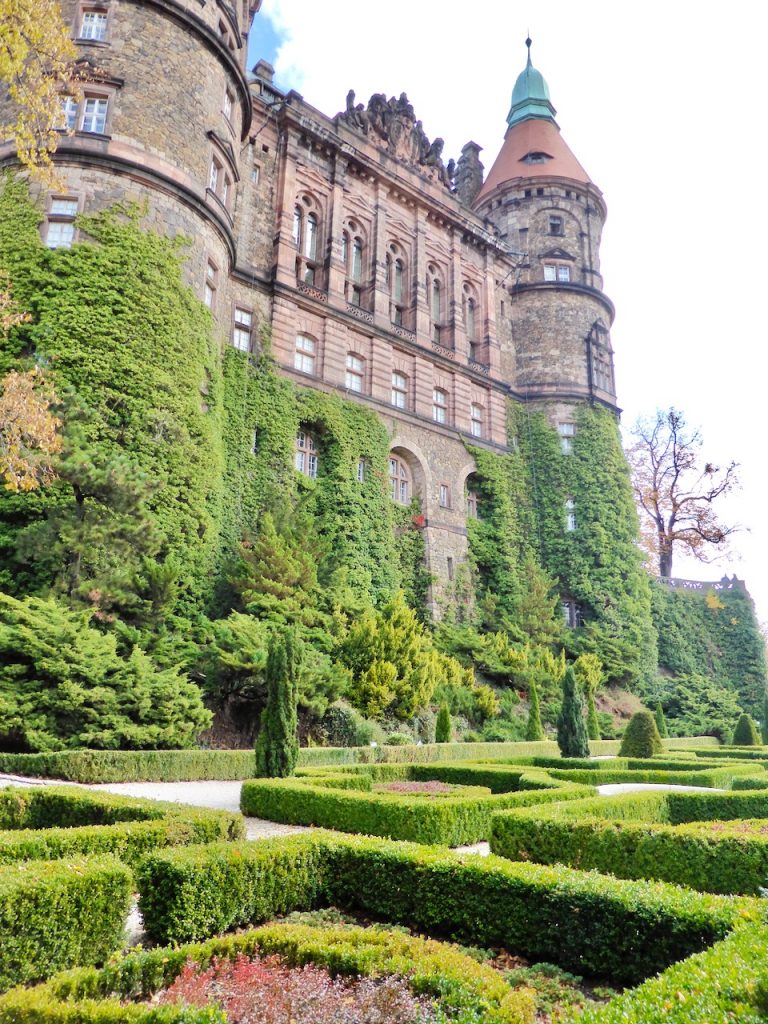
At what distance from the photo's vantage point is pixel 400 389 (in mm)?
31156

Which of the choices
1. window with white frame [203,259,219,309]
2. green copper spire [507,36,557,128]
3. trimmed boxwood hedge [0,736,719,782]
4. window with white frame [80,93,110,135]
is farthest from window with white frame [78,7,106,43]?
green copper spire [507,36,557,128]

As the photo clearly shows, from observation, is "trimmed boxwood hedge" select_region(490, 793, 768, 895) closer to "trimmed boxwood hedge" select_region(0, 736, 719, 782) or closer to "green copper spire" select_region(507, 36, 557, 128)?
"trimmed boxwood hedge" select_region(0, 736, 719, 782)

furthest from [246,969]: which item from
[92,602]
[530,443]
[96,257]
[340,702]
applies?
[530,443]

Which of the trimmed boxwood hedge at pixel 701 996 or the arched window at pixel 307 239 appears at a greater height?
the arched window at pixel 307 239

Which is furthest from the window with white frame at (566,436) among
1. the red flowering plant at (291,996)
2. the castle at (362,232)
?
the red flowering plant at (291,996)

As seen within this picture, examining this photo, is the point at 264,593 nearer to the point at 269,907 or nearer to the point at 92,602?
the point at 92,602

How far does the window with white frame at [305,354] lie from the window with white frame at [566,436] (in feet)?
46.3

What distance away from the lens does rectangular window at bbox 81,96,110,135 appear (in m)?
21.0

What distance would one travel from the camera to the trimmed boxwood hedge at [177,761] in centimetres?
1226

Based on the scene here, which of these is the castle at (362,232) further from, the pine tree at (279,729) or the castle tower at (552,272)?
the pine tree at (279,729)

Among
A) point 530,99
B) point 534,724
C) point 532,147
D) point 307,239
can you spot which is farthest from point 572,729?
point 530,99

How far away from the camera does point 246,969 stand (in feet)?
14.8

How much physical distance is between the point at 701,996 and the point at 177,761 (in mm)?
11870

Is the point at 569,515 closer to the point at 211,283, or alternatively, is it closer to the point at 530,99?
the point at 211,283
